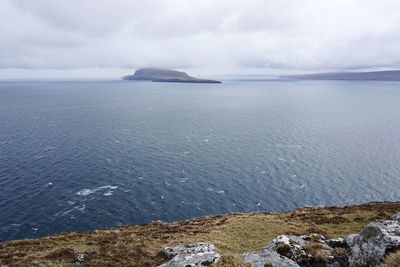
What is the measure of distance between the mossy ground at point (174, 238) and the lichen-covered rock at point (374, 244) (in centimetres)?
817

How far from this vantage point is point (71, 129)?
154m

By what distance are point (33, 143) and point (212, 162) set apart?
7044 cm

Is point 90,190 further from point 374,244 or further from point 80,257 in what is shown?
point 374,244

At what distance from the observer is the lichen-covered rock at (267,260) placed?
2030 cm

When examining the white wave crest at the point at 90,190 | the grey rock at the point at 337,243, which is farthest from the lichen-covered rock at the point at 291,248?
the white wave crest at the point at 90,190

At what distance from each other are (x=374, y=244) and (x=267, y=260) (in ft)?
22.2

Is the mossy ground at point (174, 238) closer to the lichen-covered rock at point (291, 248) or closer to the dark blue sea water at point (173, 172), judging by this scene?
the lichen-covered rock at point (291, 248)

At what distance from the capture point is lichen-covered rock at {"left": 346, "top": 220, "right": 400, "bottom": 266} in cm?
1988

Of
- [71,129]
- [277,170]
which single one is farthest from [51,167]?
[277,170]

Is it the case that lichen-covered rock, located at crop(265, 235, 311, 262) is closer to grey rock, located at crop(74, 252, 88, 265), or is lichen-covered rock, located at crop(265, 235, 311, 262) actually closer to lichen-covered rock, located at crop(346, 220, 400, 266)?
lichen-covered rock, located at crop(346, 220, 400, 266)

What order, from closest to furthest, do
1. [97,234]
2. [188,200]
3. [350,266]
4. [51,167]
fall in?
[350,266] → [97,234] → [188,200] → [51,167]

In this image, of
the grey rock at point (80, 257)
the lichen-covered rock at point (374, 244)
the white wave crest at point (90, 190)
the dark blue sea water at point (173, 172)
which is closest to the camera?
the lichen-covered rock at point (374, 244)

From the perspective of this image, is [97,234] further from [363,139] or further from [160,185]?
[363,139]

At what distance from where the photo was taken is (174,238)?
38250mm
